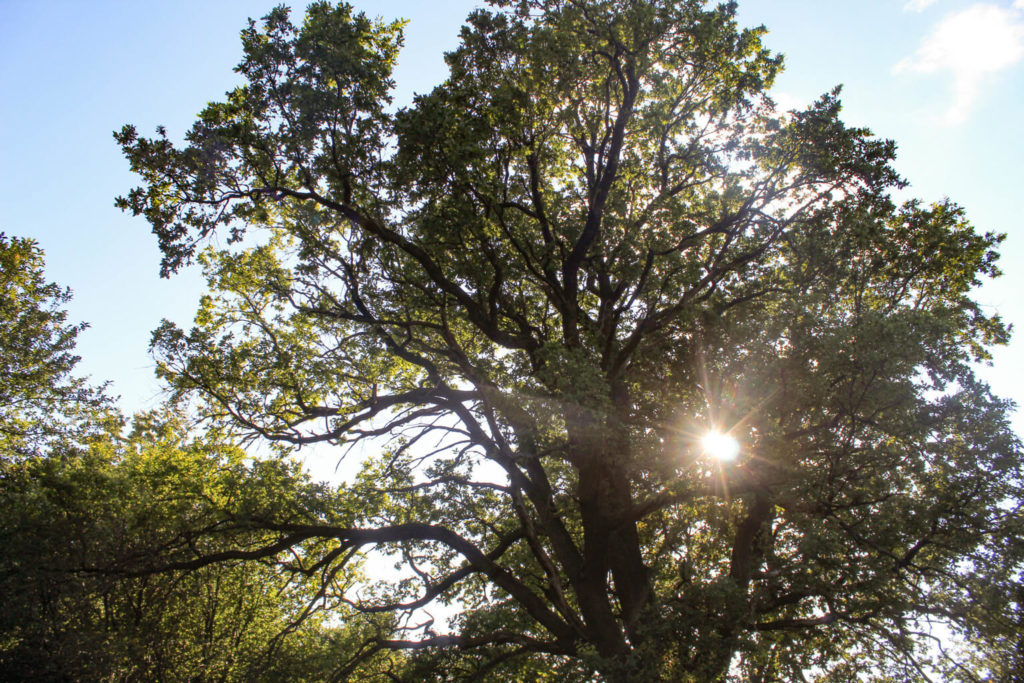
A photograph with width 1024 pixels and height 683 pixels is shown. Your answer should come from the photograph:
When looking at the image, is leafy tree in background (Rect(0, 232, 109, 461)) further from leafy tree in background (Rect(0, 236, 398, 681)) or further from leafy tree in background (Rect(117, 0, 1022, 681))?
leafy tree in background (Rect(117, 0, 1022, 681))

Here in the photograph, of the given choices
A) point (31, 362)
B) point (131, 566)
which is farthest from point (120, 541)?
point (31, 362)

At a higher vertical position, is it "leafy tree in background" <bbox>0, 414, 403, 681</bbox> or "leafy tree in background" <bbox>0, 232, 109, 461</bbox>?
"leafy tree in background" <bbox>0, 232, 109, 461</bbox>

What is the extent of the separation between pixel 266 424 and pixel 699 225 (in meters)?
10.0

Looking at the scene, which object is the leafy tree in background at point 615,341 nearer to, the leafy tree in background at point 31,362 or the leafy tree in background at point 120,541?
the leafy tree in background at point 120,541

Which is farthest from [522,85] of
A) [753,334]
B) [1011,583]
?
[1011,583]

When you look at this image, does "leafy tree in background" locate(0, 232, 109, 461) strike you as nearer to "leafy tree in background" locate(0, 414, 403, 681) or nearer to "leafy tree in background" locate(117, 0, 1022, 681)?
"leafy tree in background" locate(0, 414, 403, 681)

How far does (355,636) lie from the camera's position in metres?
13.2

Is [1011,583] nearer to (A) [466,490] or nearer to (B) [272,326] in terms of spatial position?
(A) [466,490]

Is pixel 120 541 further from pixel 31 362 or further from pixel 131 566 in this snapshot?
pixel 31 362

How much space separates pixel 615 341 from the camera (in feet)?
43.3

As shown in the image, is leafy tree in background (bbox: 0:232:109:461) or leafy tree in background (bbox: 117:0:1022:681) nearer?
leafy tree in background (bbox: 117:0:1022:681)

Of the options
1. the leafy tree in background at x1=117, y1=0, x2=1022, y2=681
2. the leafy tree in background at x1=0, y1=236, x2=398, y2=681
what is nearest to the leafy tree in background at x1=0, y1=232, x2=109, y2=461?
the leafy tree in background at x1=0, y1=236, x2=398, y2=681

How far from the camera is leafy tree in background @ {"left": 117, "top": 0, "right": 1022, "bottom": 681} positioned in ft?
30.9

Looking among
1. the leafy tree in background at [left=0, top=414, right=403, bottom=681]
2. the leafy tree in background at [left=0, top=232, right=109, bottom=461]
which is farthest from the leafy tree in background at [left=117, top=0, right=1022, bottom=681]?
the leafy tree in background at [left=0, top=232, right=109, bottom=461]
